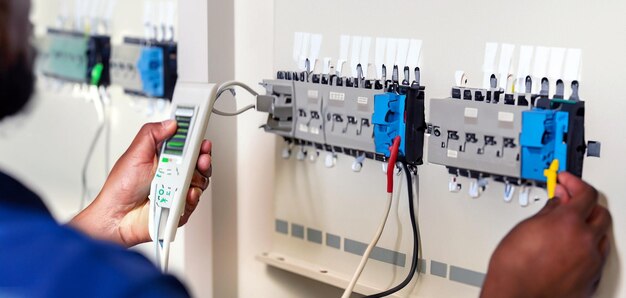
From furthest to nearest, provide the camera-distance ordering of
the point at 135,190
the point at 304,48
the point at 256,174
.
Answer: the point at 256,174, the point at 304,48, the point at 135,190

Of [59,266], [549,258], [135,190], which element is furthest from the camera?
[135,190]

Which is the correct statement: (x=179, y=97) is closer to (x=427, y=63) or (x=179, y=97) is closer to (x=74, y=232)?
(x=427, y=63)

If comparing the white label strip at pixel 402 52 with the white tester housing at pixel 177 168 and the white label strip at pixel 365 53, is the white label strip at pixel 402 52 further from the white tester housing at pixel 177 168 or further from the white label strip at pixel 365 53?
the white tester housing at pixel 177 168

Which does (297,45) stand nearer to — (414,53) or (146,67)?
(414,53)

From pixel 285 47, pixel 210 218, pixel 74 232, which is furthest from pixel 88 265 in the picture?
pixel 210 218

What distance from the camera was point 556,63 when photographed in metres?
1.01

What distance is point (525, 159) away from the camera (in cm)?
101

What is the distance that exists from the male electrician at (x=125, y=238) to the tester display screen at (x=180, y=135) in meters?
0.02

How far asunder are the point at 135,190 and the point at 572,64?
679 mm

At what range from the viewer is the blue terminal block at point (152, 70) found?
1.56 metres

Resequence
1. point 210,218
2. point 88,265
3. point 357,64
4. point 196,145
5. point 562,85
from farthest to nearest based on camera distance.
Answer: point 210,218 → point 357,64 → point 196,145 → point 562,85 → point 88,265

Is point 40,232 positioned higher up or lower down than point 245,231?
higher up

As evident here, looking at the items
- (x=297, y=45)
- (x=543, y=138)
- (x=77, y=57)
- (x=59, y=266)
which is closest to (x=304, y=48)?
(x=297, y=45)

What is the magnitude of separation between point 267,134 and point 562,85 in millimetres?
585
